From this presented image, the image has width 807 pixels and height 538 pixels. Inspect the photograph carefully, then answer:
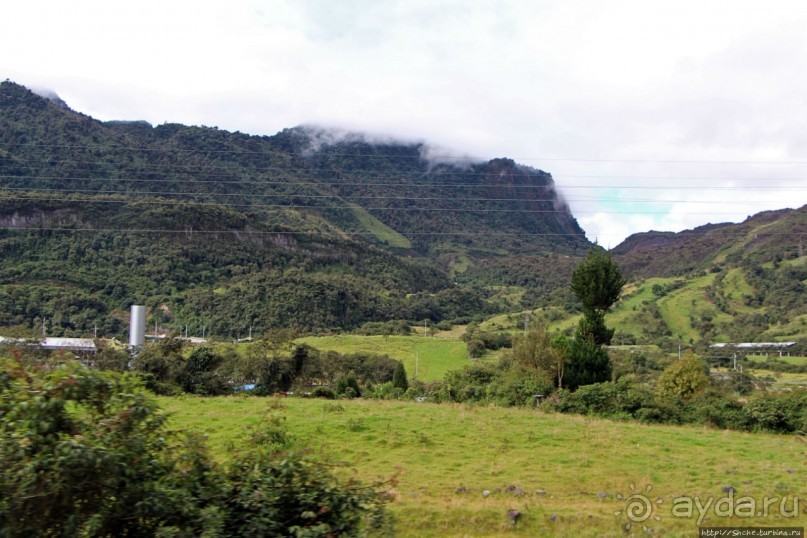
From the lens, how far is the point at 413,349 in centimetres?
6181

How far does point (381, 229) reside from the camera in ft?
568

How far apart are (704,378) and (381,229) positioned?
148 metres

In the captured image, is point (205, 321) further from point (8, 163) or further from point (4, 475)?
point (4, 475)

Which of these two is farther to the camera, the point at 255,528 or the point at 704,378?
the point at 704,378

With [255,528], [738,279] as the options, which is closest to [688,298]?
[738,279]

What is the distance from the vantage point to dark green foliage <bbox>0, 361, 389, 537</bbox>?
14.9 feet

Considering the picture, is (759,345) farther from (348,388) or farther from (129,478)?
(129,478)

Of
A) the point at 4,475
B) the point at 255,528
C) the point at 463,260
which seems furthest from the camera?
the point at 463,260

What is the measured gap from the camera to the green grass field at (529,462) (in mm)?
9547

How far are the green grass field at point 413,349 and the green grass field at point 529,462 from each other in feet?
110

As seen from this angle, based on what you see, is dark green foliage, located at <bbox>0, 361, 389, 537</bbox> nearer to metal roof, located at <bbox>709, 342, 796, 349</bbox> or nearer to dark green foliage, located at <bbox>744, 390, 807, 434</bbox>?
dark green foliage, located at <bbox>744, 390, 807, 434</bbox>

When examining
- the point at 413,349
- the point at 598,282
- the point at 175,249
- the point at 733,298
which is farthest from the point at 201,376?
the point at 733,298

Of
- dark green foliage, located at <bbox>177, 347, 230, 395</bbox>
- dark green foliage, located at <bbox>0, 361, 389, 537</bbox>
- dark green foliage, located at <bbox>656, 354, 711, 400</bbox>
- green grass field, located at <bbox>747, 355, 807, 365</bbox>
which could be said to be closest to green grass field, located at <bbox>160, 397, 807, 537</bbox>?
dark green foliage, located at <bbox>0, 361, 389, 537</bbox>

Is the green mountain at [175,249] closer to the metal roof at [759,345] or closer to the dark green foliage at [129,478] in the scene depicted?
the metal roof at [759,345]
